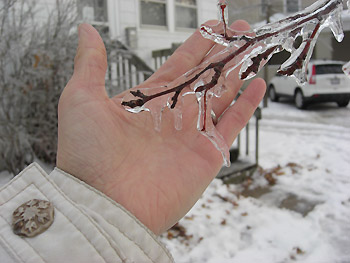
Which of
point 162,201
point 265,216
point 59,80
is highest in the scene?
point 59,80

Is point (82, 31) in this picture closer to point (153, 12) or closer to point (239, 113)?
point (239, 113)

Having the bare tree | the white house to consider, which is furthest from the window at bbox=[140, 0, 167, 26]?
the bare tree

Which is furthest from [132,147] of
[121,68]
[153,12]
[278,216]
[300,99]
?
[300,99]

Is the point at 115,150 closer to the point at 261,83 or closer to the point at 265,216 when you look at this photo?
the point at 261,83

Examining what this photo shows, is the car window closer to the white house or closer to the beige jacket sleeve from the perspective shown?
the white house

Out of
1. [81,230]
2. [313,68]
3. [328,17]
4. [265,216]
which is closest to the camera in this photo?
[328,17]

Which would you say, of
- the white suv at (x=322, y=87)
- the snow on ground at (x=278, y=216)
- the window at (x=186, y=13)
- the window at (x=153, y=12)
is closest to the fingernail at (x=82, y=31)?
the snow on ground at (x=278, y=216)

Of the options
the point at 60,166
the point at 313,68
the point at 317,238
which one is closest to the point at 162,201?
the point at 60,166
